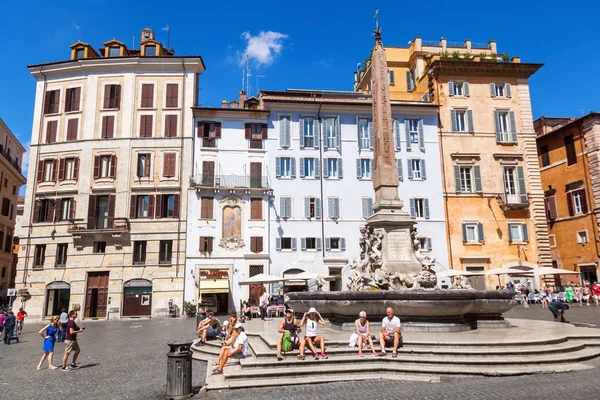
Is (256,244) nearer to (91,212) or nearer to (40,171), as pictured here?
(91,212)

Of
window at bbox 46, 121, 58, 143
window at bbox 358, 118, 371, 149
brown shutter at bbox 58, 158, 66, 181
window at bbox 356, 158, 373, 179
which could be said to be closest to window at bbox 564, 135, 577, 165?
window at bbox 358, 118, 371, 149

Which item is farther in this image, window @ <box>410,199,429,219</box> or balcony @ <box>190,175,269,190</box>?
window @ <box>410,199,429,219</box>

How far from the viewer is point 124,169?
2855cm

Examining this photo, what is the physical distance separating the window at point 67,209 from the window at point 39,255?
2.12 m

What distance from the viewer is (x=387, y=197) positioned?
1274 centimetres

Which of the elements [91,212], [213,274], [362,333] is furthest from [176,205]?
[362,333]

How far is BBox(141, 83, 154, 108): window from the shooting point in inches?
1176

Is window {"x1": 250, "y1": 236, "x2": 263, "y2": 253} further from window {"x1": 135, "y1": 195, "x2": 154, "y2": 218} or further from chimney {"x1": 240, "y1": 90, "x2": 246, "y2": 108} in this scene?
chimney {"x1": 240, "y1": 90, "x2": 246, "y2": 108}

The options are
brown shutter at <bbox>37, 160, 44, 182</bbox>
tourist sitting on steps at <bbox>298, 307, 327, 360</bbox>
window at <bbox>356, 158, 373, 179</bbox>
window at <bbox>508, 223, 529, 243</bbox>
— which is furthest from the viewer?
window at <bbox>356, 158, 373, 179</bbox>

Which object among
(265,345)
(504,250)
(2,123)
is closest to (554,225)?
(504,250)

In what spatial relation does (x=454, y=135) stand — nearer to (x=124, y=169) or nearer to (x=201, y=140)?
(x=201, y=140)

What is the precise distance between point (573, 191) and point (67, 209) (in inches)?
1377

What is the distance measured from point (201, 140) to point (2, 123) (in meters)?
23.1

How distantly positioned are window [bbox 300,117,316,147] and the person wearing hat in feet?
74.4
